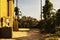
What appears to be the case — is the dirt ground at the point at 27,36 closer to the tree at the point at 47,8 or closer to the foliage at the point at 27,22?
the tree at the point at 47,8

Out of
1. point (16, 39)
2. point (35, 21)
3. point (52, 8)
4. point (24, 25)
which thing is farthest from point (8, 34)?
point (35, 21)

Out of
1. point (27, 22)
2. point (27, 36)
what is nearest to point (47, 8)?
point (27, 22)

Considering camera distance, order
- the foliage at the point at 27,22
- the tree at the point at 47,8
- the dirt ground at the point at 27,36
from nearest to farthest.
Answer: the dirt ground at the point at 27,36
the tree at the point at 47,8
the foliage at the point at 27,22

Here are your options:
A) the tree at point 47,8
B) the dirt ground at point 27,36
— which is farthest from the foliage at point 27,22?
the dirt ground at point 27,36

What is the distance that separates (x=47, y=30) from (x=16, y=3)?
38.8 feet

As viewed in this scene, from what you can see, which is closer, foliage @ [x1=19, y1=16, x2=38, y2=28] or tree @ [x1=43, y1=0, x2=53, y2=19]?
tree @ [x1=43, y1=0, x2=53, y2=19]

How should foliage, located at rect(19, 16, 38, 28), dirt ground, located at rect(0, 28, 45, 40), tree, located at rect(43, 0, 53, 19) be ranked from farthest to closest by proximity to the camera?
foliage, located at rect(19, 16, 38, 28) → tree, located at rect(43, 0, 53, 19) → dirt ground, located at rect(0, 28, 45, 40)

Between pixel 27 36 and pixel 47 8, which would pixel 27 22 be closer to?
pixel 47 8

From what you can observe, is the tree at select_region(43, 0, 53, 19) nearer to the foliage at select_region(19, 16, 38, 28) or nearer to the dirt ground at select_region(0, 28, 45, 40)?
the foliage at select_region(19, 16, 38, 28)

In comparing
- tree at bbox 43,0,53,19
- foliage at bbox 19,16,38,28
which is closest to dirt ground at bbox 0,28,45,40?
tree at bbox 43,0,53,19

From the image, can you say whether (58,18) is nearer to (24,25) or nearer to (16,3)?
(24,25)

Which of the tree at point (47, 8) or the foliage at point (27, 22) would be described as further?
the foliage at point (27, 22)

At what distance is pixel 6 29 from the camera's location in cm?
1083

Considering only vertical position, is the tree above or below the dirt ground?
above
